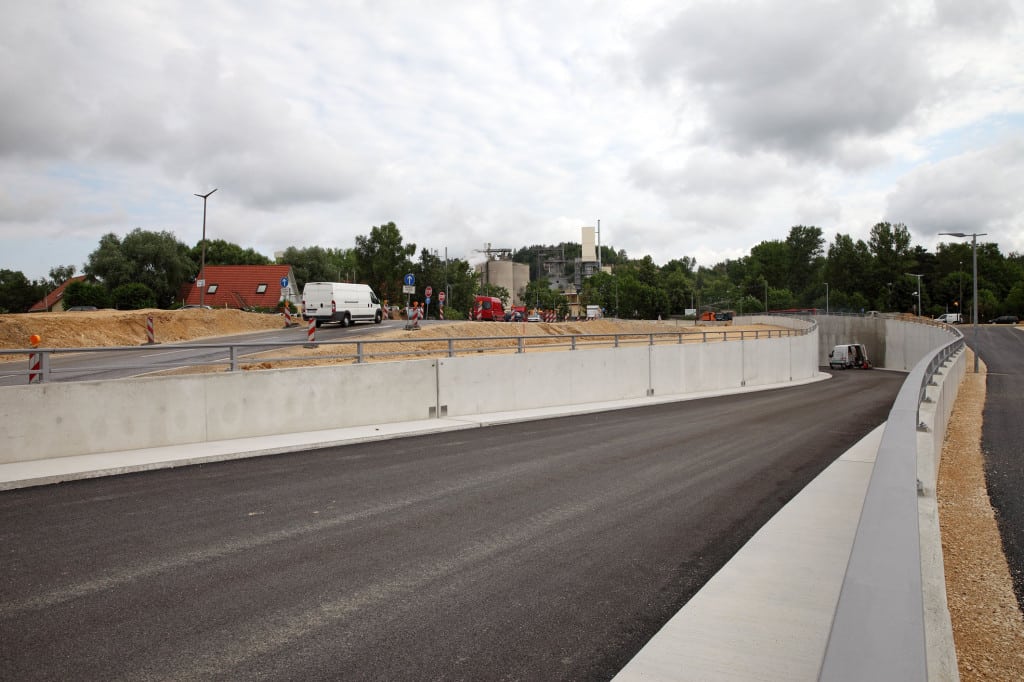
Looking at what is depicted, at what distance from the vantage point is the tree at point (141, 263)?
6750 cm

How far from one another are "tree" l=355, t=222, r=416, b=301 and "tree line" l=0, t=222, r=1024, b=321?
0.12 meters

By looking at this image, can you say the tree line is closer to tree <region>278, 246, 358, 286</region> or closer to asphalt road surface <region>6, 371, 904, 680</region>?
tree <region>278, 246, 358, 286</region>

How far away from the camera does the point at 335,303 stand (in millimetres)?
37219

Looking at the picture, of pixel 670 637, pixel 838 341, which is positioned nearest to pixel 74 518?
pixel 670 637

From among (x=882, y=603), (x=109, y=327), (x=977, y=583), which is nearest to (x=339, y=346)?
(x=109, y=327)

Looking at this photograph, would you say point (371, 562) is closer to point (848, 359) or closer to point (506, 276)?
point (848, 359)

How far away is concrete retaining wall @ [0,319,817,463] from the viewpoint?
890 centimetres

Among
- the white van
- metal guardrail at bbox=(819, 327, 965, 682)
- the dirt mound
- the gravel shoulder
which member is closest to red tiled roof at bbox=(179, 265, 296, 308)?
the dirt mound

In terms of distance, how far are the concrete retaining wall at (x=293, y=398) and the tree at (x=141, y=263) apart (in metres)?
62.9

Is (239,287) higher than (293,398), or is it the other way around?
(239,287)

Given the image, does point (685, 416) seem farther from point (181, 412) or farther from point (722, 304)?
point (722, 304)

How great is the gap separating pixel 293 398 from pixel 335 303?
26851mm

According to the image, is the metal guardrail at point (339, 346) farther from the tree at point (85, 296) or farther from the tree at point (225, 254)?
the tree at point (225, 254)

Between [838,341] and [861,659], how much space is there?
86.6 m
